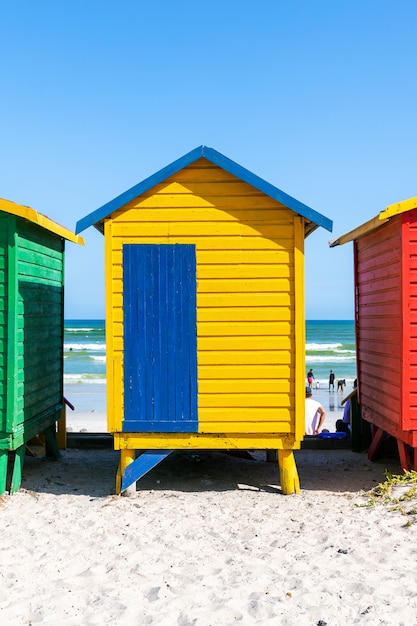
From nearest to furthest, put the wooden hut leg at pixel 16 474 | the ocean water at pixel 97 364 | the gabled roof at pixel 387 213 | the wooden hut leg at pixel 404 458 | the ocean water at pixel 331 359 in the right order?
the gabled roof at pixel 387 213 < the wooden hut leg at pixel 16 474 < the wooden hut leg at pixel 404 458 < the ocean water at pixel 97 364 < the ocean water at pixel 331 359

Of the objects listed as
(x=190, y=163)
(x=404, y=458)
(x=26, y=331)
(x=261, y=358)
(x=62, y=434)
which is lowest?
(x=62, y=434)

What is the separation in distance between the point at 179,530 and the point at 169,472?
2490 mm

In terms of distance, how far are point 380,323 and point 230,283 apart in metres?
2.41

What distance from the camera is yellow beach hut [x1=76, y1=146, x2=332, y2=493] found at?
299 inches

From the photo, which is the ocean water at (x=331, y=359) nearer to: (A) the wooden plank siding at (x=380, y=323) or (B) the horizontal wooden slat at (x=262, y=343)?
(A) the wooden plank siding at (x=380, y=323)

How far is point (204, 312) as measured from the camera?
7.63 m

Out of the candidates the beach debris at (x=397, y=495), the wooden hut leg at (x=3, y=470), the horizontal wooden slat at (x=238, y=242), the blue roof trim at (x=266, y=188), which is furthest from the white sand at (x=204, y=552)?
the blue roof trim at (x=266, y=188)

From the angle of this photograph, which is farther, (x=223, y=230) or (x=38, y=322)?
(x=38, y=322)

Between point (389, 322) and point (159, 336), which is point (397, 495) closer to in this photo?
point (389, 322)

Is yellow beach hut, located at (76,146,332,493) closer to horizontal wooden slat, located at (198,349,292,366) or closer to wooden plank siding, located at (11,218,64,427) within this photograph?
horizontal wooden slat, located at (198,349,292,366)

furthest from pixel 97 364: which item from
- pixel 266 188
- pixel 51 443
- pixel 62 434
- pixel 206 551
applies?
pixel 206 551

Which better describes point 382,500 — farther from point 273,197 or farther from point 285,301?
point 273,197

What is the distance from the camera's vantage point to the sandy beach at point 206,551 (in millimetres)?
4723

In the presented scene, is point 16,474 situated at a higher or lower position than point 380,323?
lower
